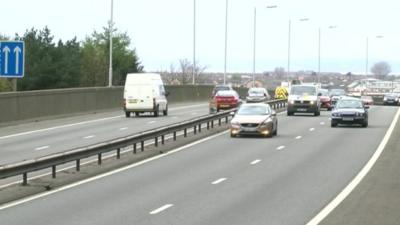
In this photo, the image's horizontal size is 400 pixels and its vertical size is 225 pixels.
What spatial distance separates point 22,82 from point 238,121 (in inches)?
1958

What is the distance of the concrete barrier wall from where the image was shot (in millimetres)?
33225

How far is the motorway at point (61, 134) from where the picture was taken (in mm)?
22922

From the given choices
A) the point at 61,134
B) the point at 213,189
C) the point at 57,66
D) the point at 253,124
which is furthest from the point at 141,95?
the point at 57,66

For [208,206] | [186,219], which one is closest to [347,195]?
[208,206]

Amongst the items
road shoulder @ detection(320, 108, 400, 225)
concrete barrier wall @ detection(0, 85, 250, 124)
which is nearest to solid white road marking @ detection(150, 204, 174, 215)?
road shoulder @ detection(320, 108, 400, 225)

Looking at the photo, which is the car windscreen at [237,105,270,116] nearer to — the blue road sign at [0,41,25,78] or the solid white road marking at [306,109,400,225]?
the solid white road marking at [306,109,400,225]

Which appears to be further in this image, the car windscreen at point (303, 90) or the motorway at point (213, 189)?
the car windscreen at point (303, 90)

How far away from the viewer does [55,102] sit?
38.5m

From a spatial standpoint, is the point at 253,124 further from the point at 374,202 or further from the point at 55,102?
the point at 374,202

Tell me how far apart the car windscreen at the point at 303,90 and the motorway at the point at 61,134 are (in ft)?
35.8

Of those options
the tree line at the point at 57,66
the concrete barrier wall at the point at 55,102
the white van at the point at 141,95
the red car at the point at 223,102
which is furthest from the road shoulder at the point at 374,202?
the tree line at the point at 57,66

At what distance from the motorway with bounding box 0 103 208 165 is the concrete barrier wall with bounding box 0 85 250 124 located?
664mm

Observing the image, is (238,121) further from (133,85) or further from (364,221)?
(364,221)

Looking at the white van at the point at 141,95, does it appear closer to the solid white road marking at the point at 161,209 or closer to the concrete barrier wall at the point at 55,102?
the concrete barrier wall at the point at 55,102
